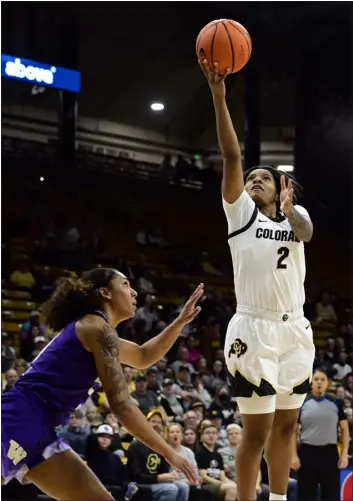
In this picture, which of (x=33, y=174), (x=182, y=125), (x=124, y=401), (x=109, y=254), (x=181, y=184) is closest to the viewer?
(x=124, y=401)

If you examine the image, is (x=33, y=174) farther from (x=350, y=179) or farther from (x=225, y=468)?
(x=225, y=468)

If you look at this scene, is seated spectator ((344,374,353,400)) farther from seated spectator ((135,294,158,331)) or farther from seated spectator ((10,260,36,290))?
seated spectator ((10,260,36,290))

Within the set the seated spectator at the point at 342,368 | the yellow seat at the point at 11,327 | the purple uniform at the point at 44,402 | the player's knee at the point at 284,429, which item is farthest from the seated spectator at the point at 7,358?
the purple uniform at the point at 44,402

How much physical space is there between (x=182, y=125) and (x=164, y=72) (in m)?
1.33

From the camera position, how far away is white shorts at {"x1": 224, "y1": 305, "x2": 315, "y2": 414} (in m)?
4.22

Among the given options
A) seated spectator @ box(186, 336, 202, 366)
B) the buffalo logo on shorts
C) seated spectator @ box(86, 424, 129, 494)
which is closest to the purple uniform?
the buffalo logo on shorts

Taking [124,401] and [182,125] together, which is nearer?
[124,401]

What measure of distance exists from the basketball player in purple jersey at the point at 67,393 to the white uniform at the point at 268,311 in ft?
2.07

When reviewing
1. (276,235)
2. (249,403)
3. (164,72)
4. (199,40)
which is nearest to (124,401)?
(249,403)

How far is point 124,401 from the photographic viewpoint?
12.1 ft

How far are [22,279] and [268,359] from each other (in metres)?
10.6

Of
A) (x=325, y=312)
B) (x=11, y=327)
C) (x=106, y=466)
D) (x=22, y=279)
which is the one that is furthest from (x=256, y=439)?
(x=325, y=312)

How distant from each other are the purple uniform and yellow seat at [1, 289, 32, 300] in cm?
1035

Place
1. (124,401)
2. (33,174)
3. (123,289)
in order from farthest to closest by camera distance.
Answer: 1. (33,174)
2. (123,289)
3. (124,401)
